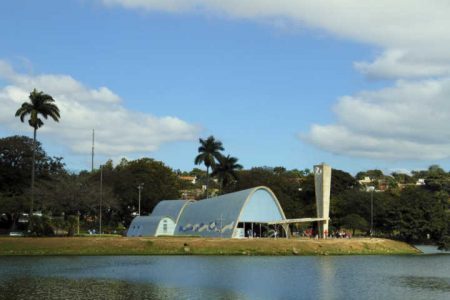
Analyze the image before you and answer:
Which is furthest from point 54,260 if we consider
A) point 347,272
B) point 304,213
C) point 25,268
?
point 304,213

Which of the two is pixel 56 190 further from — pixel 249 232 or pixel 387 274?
pixel 387 274

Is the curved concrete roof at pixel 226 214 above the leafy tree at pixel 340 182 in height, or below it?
below

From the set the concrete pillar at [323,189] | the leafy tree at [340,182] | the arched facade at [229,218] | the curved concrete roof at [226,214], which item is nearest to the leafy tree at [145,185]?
the arched facade at [229,218]

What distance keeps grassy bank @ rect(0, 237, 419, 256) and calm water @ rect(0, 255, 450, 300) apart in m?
8.70

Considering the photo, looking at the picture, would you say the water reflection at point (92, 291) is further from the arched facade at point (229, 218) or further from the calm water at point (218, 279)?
the arched facade at point (229, 218)

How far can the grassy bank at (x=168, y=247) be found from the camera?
235 ft

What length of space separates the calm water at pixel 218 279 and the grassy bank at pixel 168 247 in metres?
8.70

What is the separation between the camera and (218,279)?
144 ft

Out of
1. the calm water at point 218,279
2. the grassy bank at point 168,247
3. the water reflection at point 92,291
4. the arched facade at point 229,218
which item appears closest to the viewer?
the water reflection at point 92,291

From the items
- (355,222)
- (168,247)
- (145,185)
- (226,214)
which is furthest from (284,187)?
(168,247)

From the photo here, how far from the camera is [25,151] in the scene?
387 ft

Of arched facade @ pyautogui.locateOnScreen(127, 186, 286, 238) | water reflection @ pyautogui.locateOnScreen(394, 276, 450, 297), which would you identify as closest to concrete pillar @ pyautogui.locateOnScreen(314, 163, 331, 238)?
arched facade @ pyautogui.locateOnScreen(127, 186, 286, 238)

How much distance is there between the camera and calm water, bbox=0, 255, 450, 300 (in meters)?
36.1

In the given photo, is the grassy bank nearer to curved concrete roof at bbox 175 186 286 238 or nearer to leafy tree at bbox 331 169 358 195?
curved concrete roof at bbox 175 186 286 238
